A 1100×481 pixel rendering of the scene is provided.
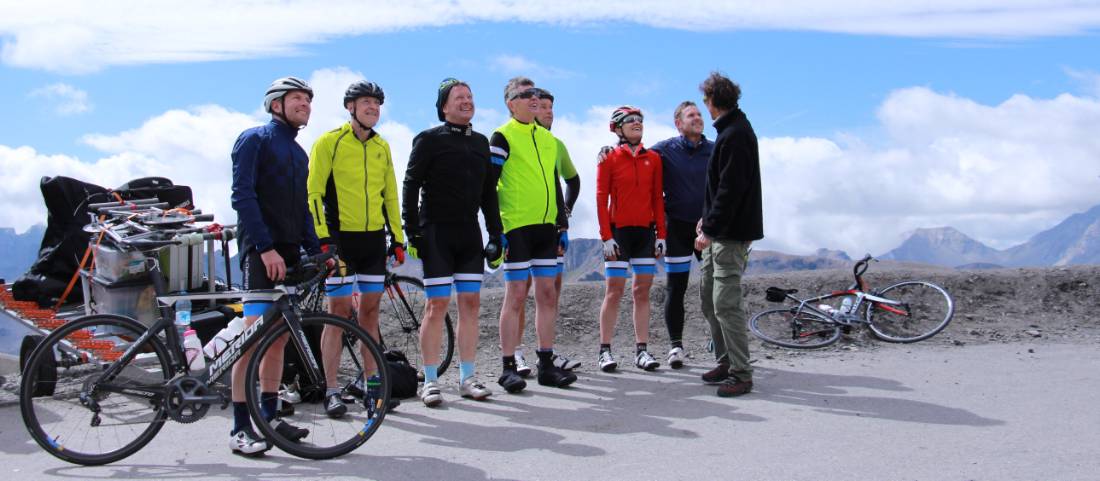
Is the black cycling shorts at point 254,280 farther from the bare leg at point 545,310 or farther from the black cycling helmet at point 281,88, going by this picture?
the bare leg at point 545,310

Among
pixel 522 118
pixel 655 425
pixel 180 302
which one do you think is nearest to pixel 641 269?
pixel 522 118

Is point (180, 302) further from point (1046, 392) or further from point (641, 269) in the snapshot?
point (1046, 392)

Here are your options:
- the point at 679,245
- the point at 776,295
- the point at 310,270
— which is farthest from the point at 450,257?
the point at 776,295

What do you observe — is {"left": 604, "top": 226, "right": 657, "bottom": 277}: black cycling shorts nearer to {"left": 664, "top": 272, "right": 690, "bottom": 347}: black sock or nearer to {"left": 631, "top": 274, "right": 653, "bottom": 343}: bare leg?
{"left": 631, "top": 274, "right": 653, "bottom": 343}: bare leg

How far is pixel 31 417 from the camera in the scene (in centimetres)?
500

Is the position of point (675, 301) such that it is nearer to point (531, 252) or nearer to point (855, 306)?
point (531, 252)

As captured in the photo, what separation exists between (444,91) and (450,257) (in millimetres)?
1208

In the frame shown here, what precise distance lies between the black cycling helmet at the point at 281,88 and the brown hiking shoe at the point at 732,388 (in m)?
3.52

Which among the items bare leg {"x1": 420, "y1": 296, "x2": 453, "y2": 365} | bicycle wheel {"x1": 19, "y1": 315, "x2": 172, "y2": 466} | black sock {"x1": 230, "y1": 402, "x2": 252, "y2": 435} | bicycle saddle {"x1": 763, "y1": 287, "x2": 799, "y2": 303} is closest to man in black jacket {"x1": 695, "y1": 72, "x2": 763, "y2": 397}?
bare leg {"x1": 420, "y1": 296, "x2": 453, "y2": 365}

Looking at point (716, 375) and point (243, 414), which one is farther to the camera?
point (716, 375)

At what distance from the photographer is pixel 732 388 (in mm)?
6473

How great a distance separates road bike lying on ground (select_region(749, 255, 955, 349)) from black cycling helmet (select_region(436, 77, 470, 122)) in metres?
4.77

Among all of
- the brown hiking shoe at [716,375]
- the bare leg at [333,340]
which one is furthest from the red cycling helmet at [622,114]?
the bare leg at [333,340]

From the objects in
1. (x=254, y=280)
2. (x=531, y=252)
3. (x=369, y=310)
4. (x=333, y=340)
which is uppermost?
(x=531, y=252)
